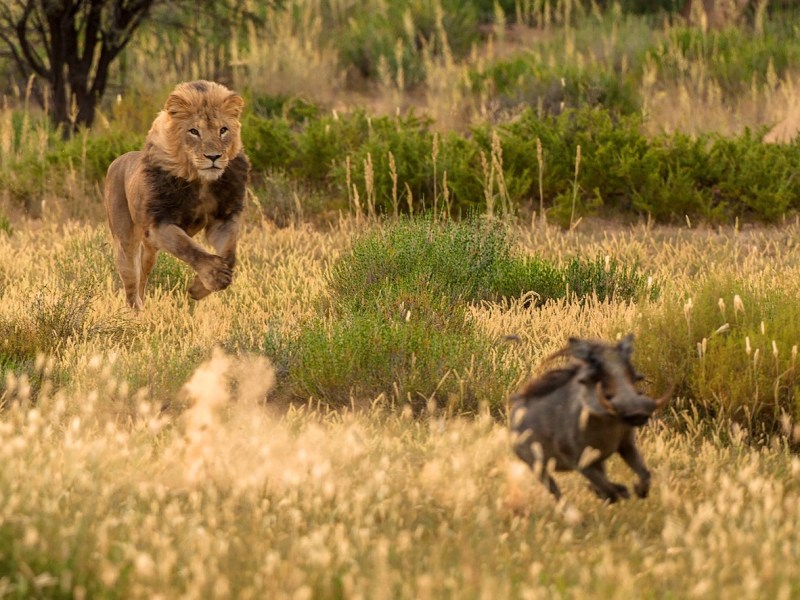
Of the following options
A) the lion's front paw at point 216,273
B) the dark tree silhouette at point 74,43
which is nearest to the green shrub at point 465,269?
the lion's front paw at point 216,273

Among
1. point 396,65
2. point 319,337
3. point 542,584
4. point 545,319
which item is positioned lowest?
point 396,65

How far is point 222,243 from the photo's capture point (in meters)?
6.88

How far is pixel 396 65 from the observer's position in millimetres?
18562

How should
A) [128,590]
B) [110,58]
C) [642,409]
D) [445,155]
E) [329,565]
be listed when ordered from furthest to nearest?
1. [110,58]
2. [445,155]
3. [642,409]
4. [329,565]
5. [128,590]

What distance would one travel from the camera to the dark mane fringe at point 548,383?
4074 mm

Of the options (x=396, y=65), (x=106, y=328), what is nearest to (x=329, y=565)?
(x=106, y=328)

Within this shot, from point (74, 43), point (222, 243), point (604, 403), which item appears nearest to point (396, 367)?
point (222, 243)

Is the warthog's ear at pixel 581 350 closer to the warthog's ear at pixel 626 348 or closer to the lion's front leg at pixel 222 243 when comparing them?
the warthog's ear at pixel 626 348

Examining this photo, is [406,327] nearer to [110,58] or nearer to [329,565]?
[329,565]

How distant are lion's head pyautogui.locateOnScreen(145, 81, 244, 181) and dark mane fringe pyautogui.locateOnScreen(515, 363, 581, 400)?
3.10 meters

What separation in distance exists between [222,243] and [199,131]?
0.63 meters

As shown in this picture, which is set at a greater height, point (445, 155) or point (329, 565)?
point (329, 565)

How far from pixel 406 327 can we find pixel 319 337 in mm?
427

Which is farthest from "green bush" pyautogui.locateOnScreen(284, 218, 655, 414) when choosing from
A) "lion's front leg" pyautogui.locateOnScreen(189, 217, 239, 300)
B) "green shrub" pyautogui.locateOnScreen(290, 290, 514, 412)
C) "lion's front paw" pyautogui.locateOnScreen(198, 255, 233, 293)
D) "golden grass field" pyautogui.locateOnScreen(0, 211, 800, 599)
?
"lion's front leg" pyautogui.locateOnScreen(189, 217, 239, 300)
